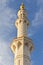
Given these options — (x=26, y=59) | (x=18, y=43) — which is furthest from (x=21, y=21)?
(x=26, y=59)

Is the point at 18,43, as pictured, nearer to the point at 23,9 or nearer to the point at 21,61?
the point at 21,61

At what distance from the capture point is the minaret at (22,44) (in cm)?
3181

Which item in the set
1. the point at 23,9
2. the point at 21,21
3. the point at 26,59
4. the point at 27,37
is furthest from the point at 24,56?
the point at 23,9

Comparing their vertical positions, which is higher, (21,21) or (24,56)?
(21,21)

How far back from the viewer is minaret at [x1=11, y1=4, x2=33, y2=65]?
31.8m

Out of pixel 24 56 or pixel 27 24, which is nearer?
pixel 24 56

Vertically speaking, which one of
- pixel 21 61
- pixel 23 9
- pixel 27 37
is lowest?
pixel 21 61

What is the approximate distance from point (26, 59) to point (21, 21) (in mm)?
5815

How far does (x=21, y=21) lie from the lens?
3572 centimetres

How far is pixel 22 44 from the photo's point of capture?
1303 inches

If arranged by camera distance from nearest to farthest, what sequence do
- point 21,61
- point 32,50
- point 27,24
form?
point 21,61 → point 32,50 → point 27,24

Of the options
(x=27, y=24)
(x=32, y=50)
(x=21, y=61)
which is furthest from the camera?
(x=27, y=24)

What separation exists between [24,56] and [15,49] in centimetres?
192

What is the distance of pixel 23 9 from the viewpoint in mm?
37844
